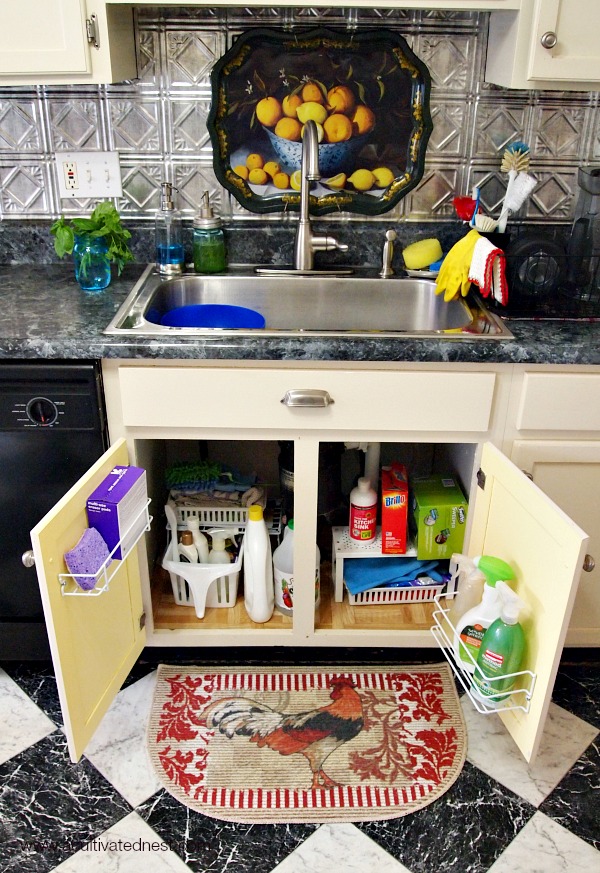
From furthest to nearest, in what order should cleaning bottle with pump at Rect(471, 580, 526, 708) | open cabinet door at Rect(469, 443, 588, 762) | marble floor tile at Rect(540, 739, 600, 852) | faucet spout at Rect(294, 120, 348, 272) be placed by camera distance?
faucet spout at Rect(294, 120, 348, 272), marble floor tile at Rect(540, 739, 600, 852), cleaning bottle with pump at Rect(471, 580, 526, 708), open cabinet door at Rect(469, 443, 588, 762)

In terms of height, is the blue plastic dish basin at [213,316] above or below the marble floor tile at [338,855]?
above

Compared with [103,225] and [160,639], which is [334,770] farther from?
[103,225]

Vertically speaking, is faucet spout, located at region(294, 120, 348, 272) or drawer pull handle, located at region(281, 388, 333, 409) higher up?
faucet spout, located at region(294, 120, 348, 272)

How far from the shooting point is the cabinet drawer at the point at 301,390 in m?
1.59

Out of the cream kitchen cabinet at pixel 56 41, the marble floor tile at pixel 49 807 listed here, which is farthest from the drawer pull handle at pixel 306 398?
the marble floor tile at pixel 49 807

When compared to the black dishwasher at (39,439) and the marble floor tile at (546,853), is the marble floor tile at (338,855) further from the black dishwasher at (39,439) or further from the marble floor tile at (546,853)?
the black dishwasher at (39,439)

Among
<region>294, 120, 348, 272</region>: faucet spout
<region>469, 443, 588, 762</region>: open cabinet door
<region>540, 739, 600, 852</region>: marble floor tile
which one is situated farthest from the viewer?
<region>294, 120, 348, 272</region>: faucet spout

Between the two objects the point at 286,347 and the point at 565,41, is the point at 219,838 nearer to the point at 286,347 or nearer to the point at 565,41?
the point at 286,347

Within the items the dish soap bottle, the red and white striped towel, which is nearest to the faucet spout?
the dish soap bottle

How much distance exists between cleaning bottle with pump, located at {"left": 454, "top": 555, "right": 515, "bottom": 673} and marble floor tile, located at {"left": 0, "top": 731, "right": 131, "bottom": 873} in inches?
29.0

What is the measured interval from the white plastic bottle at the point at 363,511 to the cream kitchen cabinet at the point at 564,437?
1.22ft

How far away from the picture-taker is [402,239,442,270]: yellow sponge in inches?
77.9

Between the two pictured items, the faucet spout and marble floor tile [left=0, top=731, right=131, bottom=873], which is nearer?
marble floor tile [left=0, top=731, right=131, bottom=873]

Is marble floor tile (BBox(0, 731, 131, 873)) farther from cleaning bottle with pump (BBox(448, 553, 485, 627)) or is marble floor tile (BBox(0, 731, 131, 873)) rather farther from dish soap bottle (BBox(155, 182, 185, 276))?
dish soap bottle (BBox(155, 182, 185, 276))
